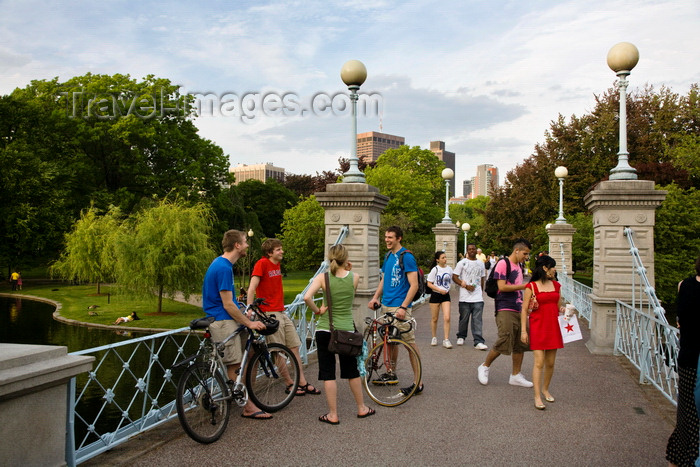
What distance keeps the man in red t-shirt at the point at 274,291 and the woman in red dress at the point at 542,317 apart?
2.54 m

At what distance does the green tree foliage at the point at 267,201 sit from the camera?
6444 centimetres

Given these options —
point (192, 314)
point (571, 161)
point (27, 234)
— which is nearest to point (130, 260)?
point (192, 314)

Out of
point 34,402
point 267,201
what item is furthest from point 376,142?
point 34,402

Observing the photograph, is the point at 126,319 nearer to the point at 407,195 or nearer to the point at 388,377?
the point at 388,377

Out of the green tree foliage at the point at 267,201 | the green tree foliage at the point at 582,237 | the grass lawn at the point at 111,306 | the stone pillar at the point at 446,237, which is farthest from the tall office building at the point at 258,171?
the stone pillar at the point at 446,237

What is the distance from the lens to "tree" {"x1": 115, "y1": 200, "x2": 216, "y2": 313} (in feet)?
86.7

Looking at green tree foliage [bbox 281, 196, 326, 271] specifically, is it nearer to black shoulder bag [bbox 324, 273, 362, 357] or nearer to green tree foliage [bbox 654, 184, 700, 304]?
green tree foliage [bbox 654, 184, 700, 304]

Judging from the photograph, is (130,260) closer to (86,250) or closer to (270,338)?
(86,250)

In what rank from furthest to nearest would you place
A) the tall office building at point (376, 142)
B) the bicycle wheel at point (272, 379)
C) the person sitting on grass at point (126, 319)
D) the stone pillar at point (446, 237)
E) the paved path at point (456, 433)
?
the tall office building at point (376, 142), the person sitting on grass at point (126, 319), the stone pillar at point (446, 237), the bicycle wheel at point (272, 379), the paved path at point (456, 433)

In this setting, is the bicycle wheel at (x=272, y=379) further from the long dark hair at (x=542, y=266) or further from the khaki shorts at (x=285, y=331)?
the long dark hair at (x=542, y=266)

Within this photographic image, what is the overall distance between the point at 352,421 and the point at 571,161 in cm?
3367

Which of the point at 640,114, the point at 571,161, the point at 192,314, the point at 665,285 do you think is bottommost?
the point at 192,314

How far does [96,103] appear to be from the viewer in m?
36.3

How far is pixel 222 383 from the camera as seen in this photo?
529 cm
